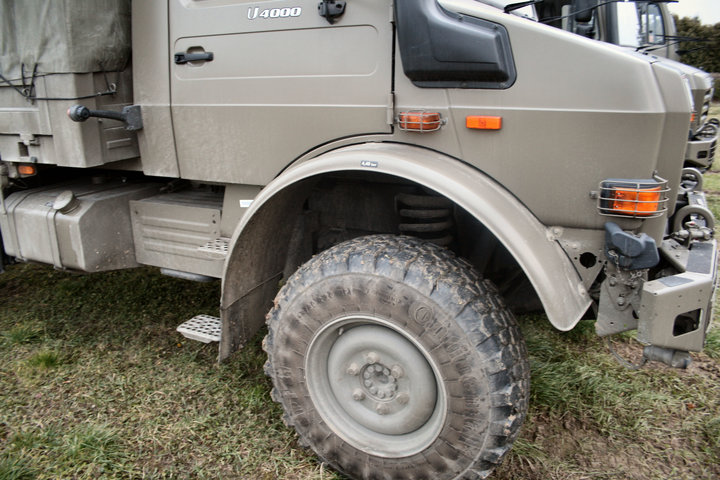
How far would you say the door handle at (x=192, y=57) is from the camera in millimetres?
2872

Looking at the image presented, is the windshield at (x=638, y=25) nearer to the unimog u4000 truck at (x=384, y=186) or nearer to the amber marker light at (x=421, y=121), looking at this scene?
the unimog u4000 truck at (x=384, y=186)

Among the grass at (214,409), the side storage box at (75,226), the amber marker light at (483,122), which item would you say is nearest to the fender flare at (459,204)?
the amber marker light at (483,122)

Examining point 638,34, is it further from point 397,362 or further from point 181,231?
point 181,231

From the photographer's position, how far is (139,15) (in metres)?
3.04

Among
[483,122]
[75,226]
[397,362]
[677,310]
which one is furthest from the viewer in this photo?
[75,226]

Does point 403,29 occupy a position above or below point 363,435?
above

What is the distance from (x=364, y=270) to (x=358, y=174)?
546mm

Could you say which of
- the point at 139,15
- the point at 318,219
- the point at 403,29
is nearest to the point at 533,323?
the point at 318,219

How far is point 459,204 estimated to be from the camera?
2.22m

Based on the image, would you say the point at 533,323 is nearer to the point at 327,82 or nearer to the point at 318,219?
the point at 318,219

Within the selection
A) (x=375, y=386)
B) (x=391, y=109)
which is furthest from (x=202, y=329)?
(x=391, y=109)

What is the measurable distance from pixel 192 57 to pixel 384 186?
1.15 metres

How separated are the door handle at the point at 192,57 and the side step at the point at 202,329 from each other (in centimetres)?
133

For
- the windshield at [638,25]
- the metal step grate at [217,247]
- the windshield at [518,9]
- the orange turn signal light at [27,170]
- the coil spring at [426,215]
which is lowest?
the metal step grate at [217,247]
